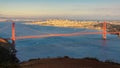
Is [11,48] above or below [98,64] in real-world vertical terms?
below

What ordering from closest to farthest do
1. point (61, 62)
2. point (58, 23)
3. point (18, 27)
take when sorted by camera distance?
point (61, 62) < point (18, 27) < point (58, 23)

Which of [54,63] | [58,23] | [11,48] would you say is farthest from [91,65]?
[58,23]

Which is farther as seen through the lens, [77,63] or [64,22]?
[64,22]

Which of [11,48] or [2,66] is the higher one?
[2,66]

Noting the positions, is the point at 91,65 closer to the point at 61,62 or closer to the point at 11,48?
the point at 61,62

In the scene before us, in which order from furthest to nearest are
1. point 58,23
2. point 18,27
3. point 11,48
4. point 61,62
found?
point 58,23 < point 18,27 < point 11,48 < point 61,62

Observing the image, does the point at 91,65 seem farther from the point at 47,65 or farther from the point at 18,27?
the point at 18,27

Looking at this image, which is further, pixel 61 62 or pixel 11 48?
pixel 11 48

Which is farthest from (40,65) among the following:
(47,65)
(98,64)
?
(98,64)

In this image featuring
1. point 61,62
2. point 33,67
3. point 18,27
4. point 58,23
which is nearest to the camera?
point 33,67
